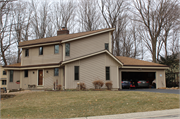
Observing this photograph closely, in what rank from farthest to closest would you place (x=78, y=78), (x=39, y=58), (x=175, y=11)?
(x=175, y=11) → (x=39, y=58) → (x=78, y=78)

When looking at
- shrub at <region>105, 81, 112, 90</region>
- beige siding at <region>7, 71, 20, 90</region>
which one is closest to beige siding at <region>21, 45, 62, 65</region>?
beige siding at <region>7, 71, 20, 90</region>

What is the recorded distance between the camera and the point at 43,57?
23.7 metres

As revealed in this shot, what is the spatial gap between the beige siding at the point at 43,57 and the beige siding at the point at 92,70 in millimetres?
3354

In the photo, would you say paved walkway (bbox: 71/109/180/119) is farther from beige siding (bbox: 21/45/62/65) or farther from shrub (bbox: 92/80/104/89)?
beige siding (bbox: 21/45/62/65)

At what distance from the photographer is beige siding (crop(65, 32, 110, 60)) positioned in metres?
22.3

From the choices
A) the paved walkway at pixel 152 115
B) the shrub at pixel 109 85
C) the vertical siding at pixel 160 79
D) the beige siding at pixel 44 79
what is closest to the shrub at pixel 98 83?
the shrub at pixel 109 85

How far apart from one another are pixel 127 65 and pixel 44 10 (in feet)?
83.6

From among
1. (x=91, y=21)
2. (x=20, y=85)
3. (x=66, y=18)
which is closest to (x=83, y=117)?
(x=20, y=85)

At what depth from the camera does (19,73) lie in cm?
2484

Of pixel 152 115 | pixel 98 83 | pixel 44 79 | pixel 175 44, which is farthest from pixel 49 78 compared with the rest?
pixel 175 44

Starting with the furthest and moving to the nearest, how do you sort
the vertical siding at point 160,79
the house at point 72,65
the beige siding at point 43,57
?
the vertical siding at point 160,79 < the beige siding at point 43,57 < the house at point 72,65

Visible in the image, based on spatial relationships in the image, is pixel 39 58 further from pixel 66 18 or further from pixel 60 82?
pixel 66 18

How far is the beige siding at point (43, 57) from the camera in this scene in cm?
2283

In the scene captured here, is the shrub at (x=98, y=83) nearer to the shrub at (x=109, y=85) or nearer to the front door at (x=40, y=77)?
the shrub at (x=109, y=85)
